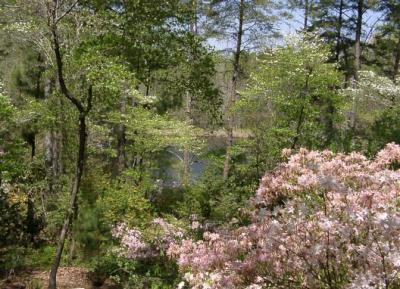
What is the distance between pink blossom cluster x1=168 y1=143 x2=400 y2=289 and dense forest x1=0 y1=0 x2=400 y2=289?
14 mm

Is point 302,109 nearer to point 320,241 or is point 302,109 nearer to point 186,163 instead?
point 186,163

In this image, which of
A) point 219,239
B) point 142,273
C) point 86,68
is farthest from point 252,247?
point 142,273

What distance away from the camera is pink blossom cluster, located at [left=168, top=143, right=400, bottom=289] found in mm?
3018

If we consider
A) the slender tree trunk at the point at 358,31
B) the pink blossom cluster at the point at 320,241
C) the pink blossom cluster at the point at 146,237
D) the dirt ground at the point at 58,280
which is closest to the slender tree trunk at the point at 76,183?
the dirt ground at the point at 58,280

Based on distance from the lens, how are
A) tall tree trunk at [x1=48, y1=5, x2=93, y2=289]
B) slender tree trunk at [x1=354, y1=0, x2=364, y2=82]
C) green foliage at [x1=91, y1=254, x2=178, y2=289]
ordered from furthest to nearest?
1. slender tree trunk at [x1=354, y1=0, x2=364, y2=82]
2. green foliage at [x1=91, y1=254, x2=178, y2=289]
3. tall tree trunk at [x1=48, y1=5, x2=93, y2=289]

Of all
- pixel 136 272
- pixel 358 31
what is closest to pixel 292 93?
pixel 136 272

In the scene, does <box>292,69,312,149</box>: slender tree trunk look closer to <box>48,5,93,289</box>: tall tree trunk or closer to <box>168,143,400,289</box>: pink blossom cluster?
<box>48,5,93,289</box>: tall tree trunk

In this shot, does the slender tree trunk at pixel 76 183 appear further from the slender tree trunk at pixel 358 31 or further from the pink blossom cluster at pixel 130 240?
the slender tree trunk at pixel 358 31

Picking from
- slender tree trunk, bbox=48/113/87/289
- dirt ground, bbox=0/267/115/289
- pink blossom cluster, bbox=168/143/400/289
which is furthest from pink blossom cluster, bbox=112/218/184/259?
pink blossom cluster, bbox=168/143/400/289

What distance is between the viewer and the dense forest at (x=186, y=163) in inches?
138

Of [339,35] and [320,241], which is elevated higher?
[339,35]

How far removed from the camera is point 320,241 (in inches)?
128

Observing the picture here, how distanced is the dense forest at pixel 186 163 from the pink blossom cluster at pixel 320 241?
0.05 ft

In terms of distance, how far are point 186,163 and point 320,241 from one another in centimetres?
1655
